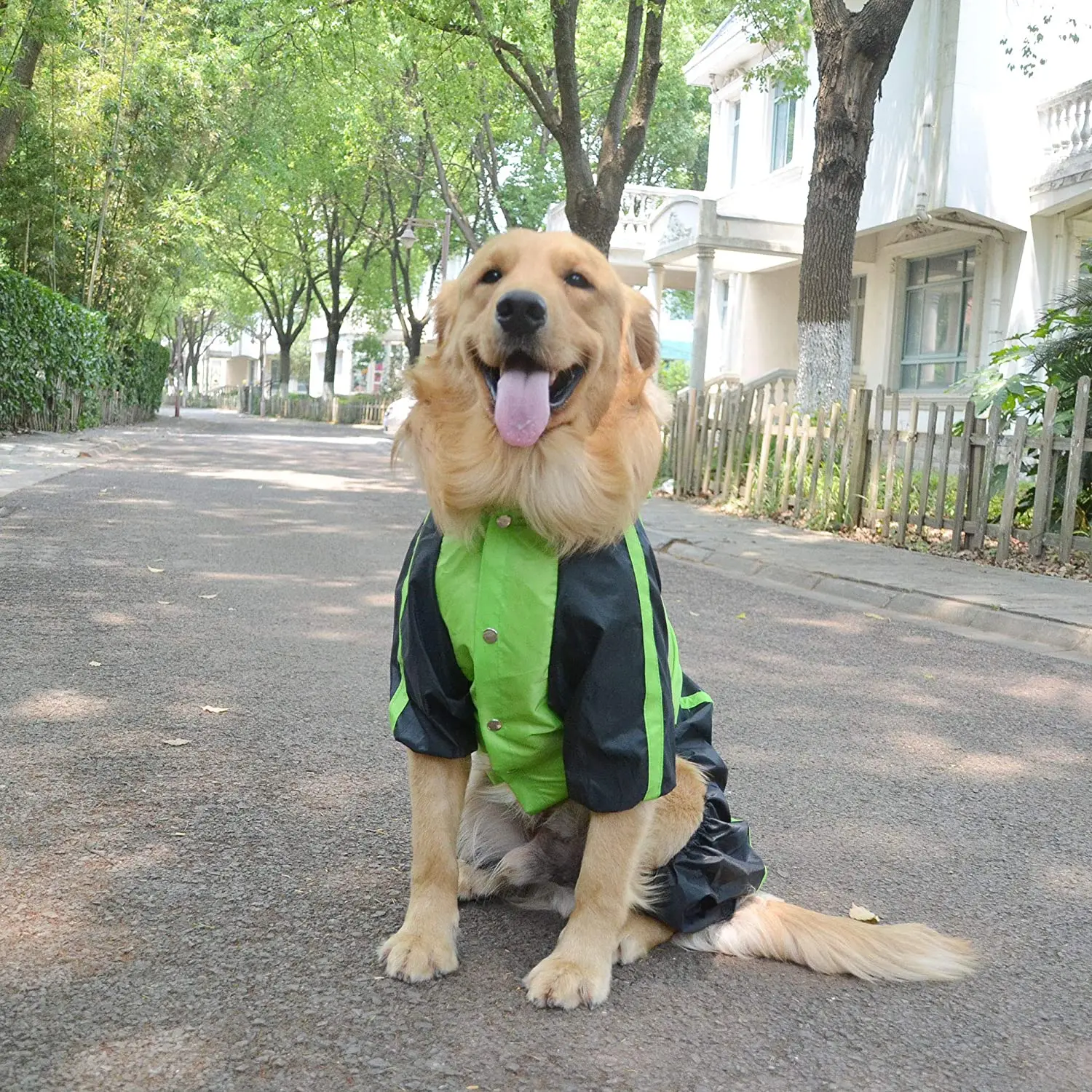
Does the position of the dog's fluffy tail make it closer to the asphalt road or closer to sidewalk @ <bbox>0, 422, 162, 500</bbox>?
the asphalt road

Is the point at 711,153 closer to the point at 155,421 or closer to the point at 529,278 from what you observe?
the point at 155,421

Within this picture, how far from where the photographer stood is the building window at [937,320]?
19.1 meters

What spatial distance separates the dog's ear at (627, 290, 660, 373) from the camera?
283 cm

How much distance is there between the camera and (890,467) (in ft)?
36.9

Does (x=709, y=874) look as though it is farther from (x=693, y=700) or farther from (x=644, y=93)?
(x=644, y=93)

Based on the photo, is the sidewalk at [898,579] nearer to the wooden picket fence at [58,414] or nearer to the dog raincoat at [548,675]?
the dog raincoat at [548,675]

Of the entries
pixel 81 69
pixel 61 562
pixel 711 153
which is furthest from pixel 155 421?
pixel 61 562

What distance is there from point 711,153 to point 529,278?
84.9 feet

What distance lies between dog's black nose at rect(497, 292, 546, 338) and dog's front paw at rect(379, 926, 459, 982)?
4.40ft

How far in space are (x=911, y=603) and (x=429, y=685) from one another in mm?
6347

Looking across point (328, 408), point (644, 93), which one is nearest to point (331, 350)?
point (328, 408)

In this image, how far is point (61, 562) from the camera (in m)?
7.98

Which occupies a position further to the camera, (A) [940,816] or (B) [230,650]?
(B) [230,650]

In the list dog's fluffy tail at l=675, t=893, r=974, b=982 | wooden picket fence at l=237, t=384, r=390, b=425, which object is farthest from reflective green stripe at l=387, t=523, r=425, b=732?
wooden picket fence at l=237, t=384, r=390, b=425
